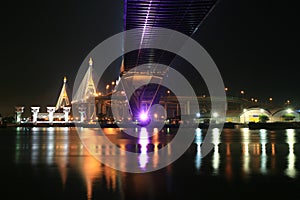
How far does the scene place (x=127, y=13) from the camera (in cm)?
2916

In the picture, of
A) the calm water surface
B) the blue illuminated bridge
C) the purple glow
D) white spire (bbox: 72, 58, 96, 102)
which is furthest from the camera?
white spire (bbox: 72, 58, 96, 102)

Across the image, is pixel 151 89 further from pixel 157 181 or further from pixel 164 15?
pixel 157 181

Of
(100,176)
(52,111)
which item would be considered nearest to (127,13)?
(100,176)

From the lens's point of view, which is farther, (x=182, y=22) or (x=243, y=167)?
(x=182, y=22)

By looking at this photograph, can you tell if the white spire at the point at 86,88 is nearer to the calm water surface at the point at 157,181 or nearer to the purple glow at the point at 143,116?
the purple glow at the point at 143,116

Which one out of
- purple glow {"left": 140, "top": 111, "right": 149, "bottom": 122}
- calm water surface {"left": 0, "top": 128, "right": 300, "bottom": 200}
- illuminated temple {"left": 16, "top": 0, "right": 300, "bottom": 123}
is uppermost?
illuminated temple {"left": 16, "top": 0, "right": 300, "bottom": 123}

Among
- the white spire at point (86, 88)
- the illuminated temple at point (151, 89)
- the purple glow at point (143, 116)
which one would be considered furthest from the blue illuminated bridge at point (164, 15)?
the white spire at point (86, 88)

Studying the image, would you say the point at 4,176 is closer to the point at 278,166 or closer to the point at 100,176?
the point at 100,176

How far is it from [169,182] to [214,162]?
144 inches

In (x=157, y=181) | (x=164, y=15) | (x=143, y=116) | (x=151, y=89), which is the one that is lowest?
(x=157, y=181)

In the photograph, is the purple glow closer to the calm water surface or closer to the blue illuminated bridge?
the blue illuminated bridge

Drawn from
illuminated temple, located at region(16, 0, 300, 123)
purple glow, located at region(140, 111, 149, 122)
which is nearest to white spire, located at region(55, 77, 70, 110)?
illuminated temple, located at region(16, 0, 300, 123)

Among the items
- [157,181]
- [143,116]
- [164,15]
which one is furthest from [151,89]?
[157,181]

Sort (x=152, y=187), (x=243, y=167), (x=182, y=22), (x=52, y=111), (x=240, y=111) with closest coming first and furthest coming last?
(x=152, y=187), (x=243, y=167), (x=182, y=22), (x=240, y=111), (x=52, y=111)
